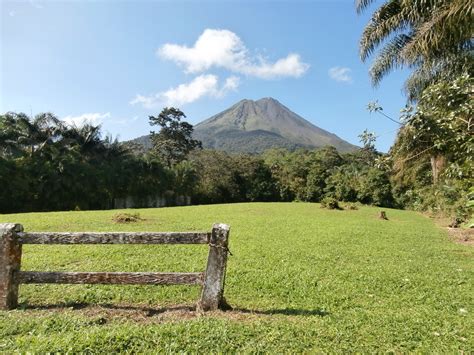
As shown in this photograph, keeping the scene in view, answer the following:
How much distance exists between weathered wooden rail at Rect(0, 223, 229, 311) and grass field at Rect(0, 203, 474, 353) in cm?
Result: 28

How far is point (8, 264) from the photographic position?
162 inches

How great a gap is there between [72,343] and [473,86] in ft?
18.3

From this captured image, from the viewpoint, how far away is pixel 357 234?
13.6 m

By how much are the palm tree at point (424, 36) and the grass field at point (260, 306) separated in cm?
385

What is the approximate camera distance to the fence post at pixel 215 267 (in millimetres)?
4262

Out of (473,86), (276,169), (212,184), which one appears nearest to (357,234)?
(473,86)

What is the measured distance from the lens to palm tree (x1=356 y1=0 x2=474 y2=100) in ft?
25.2

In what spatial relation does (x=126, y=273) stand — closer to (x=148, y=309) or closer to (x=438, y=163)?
(x=148, y=309)

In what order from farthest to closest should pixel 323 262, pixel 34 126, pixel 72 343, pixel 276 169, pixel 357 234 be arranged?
pixel 276 169 → pixel 34 126 → pixel 357 234 → pixel 323 262 → pixel 72 343

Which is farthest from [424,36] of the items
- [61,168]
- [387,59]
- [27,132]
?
[27,132]

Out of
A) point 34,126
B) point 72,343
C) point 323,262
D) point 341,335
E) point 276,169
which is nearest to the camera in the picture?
point 72,343

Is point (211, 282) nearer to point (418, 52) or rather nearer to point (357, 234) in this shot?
point (418, 52)

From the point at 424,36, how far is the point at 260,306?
25.8 ft

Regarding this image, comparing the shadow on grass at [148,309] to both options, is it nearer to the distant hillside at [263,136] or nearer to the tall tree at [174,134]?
the tall tree at [174,134]
